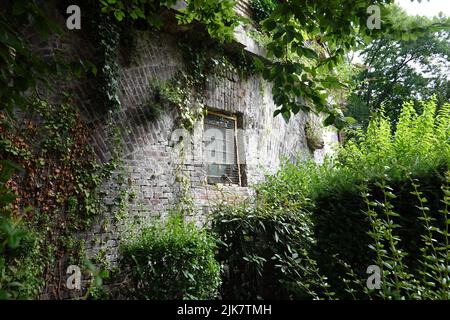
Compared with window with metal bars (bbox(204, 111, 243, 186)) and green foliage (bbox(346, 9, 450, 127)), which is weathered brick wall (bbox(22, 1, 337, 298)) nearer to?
window with metal bars (bbox(204, 111, 243, 186))

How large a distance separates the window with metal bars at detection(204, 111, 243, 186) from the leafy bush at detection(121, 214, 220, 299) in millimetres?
2360

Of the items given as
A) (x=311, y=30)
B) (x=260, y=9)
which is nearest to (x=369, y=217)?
(x=311, y=30)

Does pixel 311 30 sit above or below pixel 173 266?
above

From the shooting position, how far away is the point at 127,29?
18.4 feet

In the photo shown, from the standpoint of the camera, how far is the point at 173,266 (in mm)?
4316

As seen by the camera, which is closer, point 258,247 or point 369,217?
point 369,217

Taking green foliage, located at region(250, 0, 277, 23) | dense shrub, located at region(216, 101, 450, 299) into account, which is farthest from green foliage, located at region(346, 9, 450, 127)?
dense shrub, located at region(216, 101, 450, 299)

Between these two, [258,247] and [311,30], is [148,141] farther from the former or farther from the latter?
[311,30]

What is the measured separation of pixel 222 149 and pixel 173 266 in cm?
330

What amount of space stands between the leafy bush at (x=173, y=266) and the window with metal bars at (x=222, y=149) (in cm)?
236
